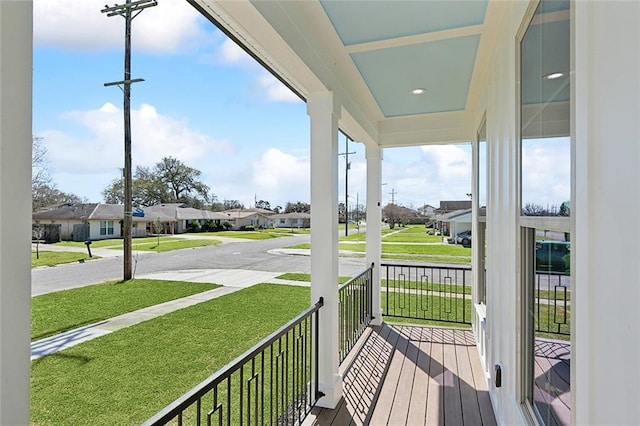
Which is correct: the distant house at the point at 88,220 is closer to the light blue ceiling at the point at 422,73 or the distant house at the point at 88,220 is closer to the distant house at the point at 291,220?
the distant house at the point at 291,220

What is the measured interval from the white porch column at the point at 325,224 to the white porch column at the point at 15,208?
1942 mm

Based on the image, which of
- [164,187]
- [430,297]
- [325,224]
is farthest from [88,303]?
[430,297]

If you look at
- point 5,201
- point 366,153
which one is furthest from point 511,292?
point 366,153

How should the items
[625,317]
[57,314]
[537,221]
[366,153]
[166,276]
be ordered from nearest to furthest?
[625,317], [537,221], [57,314], [166,276], [366,153]

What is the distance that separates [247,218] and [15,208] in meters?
1.79

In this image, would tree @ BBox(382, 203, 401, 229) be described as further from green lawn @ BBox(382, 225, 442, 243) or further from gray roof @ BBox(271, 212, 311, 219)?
gray roof @ BBox(271, 212, 311, 219)

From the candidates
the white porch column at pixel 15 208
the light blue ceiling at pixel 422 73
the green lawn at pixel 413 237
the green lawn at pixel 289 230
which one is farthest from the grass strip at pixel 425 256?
the white porch column at pixel 15 208

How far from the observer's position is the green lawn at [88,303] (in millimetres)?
1516

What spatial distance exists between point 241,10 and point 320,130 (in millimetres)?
1138

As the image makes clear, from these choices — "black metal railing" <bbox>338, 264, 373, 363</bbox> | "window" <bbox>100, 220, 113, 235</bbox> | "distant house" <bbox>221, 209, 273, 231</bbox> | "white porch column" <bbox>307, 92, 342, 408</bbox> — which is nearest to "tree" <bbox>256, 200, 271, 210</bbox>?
"distant house" <bbox>221, 209, 273, 231</bbox>

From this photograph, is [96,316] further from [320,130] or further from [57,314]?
[320,130]

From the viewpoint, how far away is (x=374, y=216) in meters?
4.50

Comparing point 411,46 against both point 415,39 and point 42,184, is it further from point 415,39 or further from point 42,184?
point 42,184

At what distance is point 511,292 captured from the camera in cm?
174
